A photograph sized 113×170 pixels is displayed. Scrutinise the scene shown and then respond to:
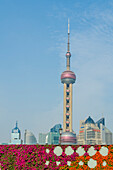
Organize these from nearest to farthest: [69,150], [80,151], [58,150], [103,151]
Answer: [103,151]
[80,151]
[69,150]
[58,150]

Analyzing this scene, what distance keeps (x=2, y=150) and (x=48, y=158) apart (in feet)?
11.2

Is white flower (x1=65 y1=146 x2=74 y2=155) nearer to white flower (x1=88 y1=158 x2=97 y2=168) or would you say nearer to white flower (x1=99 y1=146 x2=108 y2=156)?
white flower (x1=88 y1=158 x2=97 y2=168)

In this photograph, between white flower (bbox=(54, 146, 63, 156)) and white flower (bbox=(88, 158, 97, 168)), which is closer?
white flower (bbox=(88, 158, 97, 168))

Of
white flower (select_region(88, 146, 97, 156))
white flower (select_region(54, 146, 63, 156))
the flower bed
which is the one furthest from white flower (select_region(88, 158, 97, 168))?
white flower (select_region(54, 146, 63, 156))

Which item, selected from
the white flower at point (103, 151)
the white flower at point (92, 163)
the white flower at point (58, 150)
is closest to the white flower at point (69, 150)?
the white flower at point (58, 150)

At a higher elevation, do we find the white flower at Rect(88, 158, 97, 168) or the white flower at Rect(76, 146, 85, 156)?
the white flower at Rect(76, 146, 85, 156)

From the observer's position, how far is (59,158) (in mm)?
17188

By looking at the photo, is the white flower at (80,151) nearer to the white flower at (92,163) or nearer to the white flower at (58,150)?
the white flower at (92,163)

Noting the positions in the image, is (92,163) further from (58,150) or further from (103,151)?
(58,150)

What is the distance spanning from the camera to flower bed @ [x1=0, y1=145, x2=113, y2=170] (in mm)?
16734

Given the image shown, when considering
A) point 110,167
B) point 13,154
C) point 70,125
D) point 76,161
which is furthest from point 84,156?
point 70,125

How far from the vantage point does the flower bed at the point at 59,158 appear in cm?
1673

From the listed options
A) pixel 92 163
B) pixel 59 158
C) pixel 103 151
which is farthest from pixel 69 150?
pixel 103 151

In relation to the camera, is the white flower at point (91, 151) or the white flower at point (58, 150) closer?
the white flower at point (91, 151)
